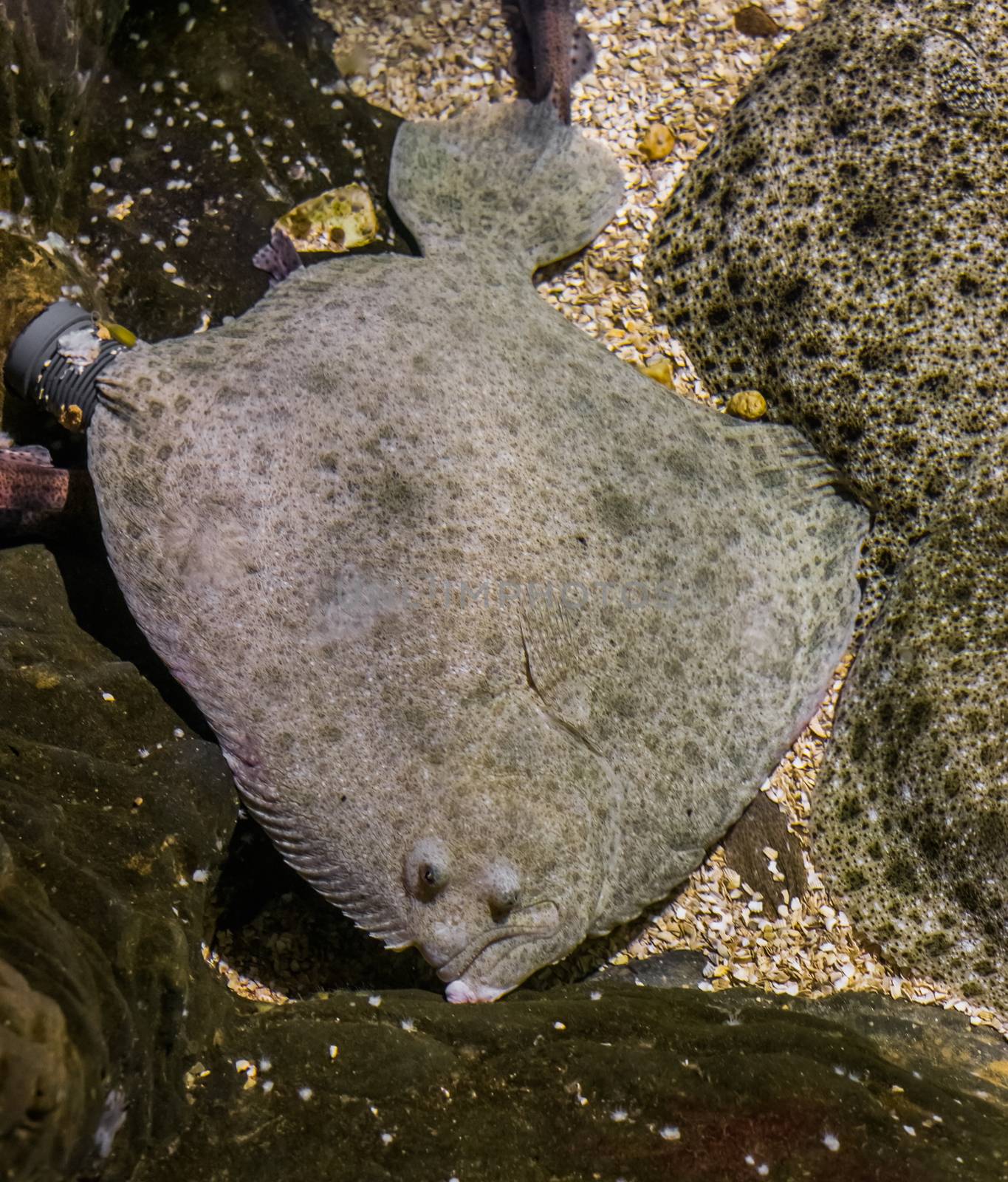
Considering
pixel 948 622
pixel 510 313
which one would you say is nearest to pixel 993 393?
pixel 948 622

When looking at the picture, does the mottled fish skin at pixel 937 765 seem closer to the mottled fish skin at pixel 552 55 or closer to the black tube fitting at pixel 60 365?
the mottled fish skin at pixel 552 55

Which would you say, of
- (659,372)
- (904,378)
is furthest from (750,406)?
(904,378)

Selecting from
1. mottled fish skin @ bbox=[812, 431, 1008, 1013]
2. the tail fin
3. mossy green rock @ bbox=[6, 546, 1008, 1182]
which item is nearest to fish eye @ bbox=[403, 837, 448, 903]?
mossy green rock @ bbox=[6, 546, 1008, 1182]

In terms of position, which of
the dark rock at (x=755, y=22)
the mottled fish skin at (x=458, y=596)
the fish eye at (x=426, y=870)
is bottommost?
the fish eye at (x=426, y=870)

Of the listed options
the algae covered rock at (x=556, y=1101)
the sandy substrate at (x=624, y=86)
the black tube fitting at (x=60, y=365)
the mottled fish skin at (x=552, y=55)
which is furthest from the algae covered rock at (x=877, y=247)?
the black tube fitting at (x=60, y=365)

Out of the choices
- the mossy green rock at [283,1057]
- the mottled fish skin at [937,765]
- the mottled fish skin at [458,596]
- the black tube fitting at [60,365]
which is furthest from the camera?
the mottled fish skin at [937,765]

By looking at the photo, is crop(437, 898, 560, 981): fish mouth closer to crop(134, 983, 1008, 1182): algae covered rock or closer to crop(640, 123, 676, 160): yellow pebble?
crop(134, 983, 1008, 1182): algae covered rock

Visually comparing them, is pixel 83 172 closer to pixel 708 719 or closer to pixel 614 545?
pixel 614 545
